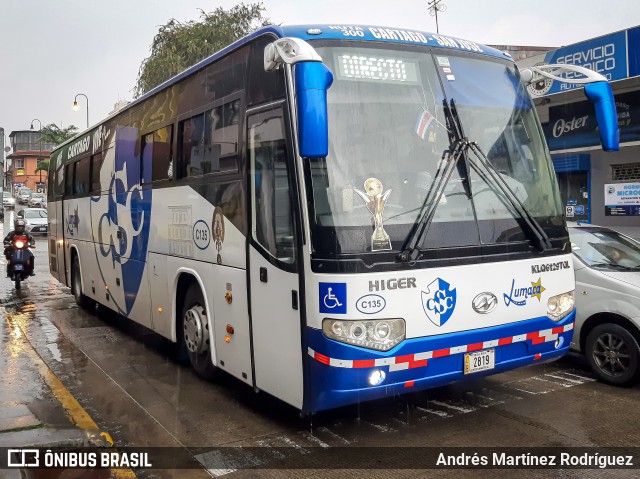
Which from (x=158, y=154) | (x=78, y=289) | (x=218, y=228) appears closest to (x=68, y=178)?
(x=78, y=289)

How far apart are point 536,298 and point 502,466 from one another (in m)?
1.41

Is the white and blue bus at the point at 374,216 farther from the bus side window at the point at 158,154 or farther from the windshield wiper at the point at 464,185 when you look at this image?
the bus side window at the point at 158,154

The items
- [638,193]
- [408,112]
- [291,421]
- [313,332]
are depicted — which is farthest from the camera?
[638,193]

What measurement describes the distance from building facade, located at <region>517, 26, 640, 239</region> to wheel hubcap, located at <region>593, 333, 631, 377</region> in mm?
7087

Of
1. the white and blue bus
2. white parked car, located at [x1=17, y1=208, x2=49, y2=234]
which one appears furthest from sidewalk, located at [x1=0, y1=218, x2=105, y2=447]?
white parked car, located at [x1=17, y1=208, x2=49, y2=234]

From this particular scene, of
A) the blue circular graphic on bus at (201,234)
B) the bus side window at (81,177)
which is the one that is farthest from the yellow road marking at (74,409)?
the bus side window at (81,177)

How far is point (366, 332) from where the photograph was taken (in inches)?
166

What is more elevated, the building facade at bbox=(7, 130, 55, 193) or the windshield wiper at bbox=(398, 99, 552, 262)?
the building facade at bbox=(7, 130, 55, 193)

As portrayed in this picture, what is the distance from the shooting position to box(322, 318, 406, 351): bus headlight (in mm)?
4184

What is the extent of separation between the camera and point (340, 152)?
4.33 metres

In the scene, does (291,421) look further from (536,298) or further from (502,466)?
(536,298)

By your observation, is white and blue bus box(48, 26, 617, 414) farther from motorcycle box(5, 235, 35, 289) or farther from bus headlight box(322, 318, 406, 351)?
motorcycle box(5, 235, 35, 289)

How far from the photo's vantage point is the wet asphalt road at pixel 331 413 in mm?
4746

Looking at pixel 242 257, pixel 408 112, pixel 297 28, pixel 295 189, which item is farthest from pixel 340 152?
pixel 242 257
